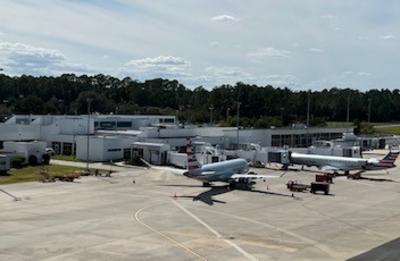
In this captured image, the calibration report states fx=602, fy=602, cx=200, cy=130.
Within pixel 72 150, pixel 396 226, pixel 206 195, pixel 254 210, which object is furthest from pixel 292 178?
pixel 72 150

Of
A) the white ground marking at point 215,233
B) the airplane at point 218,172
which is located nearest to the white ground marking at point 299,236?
the white ground marking at point 215,233

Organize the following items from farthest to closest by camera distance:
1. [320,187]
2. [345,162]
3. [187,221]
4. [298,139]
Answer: [298,139] < [345,162] < [320,187] < [187,221]

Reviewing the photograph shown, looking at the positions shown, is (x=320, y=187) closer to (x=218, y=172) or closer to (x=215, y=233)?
(x=218, y=172)

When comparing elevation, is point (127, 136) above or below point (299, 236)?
above

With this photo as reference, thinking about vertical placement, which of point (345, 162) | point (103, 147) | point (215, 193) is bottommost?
point (215, 193)

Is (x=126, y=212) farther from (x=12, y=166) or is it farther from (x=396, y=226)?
(x=12, y=166)

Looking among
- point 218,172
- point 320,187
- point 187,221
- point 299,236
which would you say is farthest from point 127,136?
point 299,236
